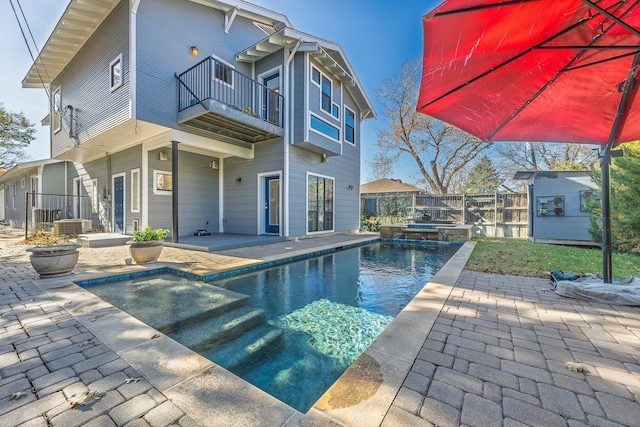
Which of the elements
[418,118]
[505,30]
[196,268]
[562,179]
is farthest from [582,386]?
[418,118]

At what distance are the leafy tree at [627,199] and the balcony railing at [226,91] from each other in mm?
8324

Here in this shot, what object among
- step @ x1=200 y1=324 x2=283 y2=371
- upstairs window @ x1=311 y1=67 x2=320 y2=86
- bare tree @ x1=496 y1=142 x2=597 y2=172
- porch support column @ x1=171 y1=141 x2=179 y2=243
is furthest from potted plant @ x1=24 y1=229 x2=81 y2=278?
bare tree @ x1=496 y1=142 x2=597 y2=172

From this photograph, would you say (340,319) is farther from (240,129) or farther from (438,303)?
(240,129)

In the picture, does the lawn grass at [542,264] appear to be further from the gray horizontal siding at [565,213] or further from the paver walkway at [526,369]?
the gray horizontal siding at [565,213]

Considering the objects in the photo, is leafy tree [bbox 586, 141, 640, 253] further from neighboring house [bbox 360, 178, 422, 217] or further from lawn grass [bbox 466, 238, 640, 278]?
neighboring house [bbox 360, 178, 422, 217]

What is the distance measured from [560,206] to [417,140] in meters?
10.9

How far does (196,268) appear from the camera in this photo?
4598mm

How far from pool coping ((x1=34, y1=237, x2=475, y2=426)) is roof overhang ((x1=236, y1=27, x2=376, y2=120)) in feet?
26.3

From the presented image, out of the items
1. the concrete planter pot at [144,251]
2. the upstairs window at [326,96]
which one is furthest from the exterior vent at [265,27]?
the concrete planter pot at [144,251]

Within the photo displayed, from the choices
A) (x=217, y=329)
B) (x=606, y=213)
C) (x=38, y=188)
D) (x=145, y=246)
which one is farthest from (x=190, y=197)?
(x=606, y=213)

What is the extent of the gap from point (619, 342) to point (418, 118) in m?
17.7

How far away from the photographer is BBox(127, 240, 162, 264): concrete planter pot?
4840mm

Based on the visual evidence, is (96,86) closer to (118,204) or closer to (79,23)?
(79,23)

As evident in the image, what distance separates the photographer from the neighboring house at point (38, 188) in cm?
1058
